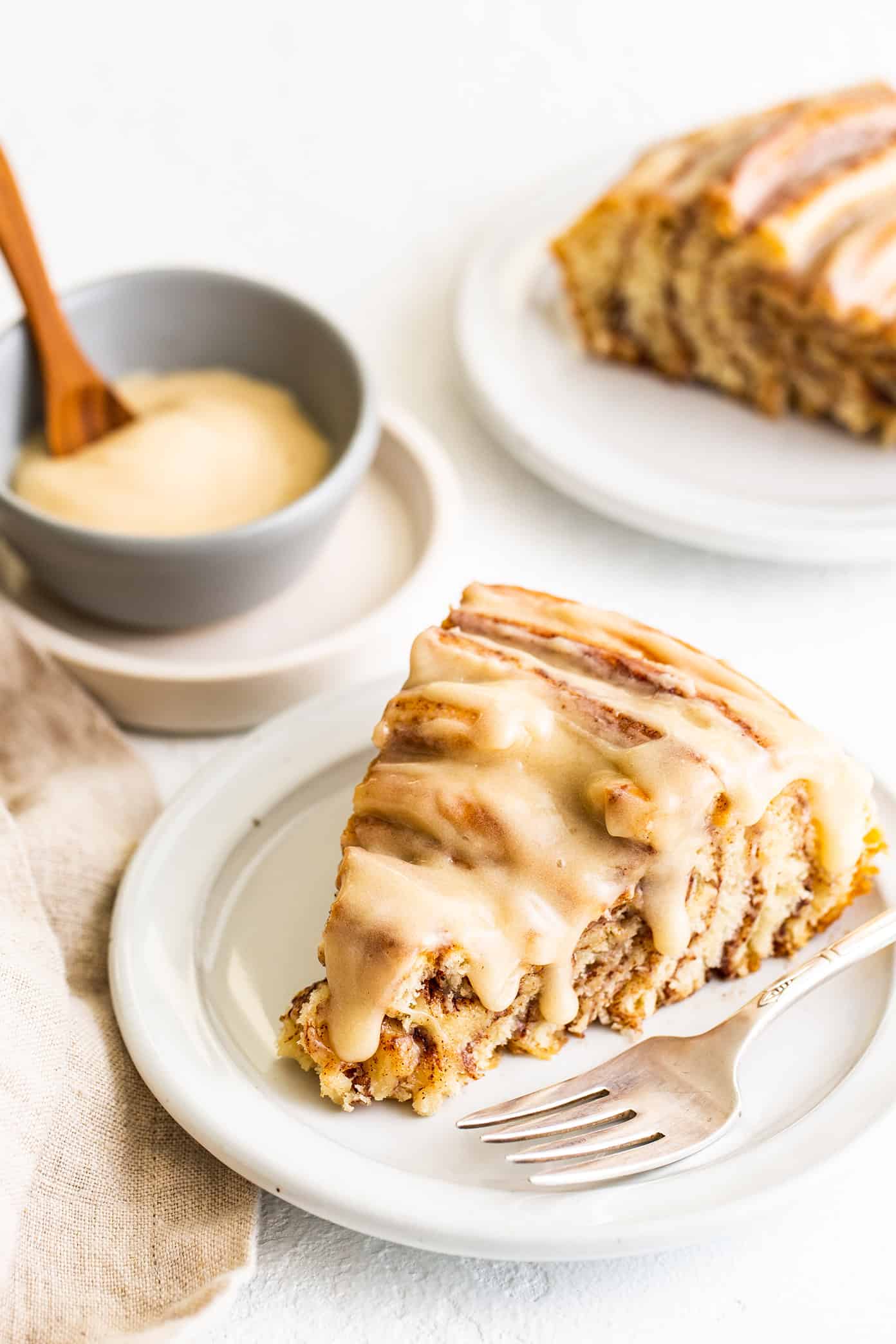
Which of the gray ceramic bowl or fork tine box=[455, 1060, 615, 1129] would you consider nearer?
fork tine box=[455, 1060, 615, 1129]

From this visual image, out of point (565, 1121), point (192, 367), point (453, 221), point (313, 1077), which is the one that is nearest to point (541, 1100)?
point (565, 1121)

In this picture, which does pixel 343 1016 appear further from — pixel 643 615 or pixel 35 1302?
pixel 643 615

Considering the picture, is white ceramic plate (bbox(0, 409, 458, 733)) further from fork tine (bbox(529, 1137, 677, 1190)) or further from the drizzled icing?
fork tine (bbox(529, 1137, 677, 1190))

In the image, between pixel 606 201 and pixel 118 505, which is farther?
pixel 606 201

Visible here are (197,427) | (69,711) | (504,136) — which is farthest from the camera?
(504,136)

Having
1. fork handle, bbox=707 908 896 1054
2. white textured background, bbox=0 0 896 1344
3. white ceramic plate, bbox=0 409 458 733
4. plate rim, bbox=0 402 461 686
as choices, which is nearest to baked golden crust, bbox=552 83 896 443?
white textured background, bbox=0 0 896 1344

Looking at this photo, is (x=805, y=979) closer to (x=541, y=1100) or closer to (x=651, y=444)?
(x=541, y=1100)

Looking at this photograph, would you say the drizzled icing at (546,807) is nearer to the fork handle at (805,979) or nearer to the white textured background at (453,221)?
the fork handle at (805,979)

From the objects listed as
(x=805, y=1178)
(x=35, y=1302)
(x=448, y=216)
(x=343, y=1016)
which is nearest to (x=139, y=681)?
(x=343, y=1016)
